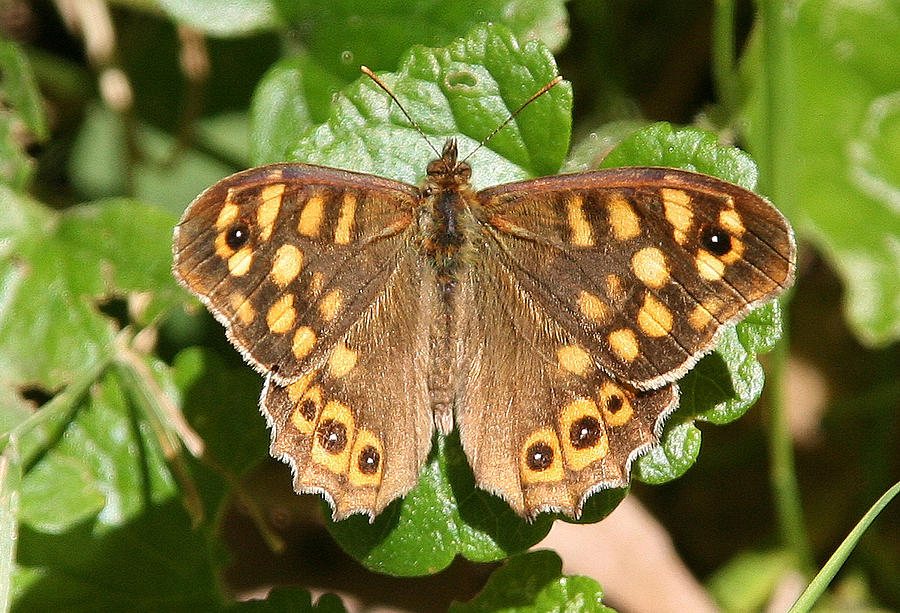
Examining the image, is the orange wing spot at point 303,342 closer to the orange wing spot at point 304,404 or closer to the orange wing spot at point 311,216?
the orange wing spot at point 304,404

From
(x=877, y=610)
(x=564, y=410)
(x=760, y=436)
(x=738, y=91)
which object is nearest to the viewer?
(x=564, y=410)

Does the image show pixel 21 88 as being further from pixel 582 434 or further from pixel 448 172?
pixel 582 434

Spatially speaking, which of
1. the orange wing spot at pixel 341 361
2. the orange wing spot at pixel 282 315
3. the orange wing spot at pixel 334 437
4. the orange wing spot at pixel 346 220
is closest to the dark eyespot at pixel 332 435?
the orange wing spot at pixel 334 437

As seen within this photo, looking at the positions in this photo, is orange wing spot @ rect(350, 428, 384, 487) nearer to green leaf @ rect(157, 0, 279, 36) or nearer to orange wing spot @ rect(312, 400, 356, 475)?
orange wing spot @ rect(312, 400, 356, 475)

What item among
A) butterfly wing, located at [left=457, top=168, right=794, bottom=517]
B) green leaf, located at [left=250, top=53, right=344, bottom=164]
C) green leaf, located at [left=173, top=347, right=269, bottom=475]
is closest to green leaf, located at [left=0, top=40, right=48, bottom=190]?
A: green leaf, located at [left=250, top=53, right=344, bottom=164]

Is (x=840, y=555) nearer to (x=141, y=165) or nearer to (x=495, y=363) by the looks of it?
(x=495, y=363)

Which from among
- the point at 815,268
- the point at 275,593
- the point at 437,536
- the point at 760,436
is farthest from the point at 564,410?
the point at 815,268

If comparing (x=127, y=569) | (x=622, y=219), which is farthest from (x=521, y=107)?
(x=127, y=569)
